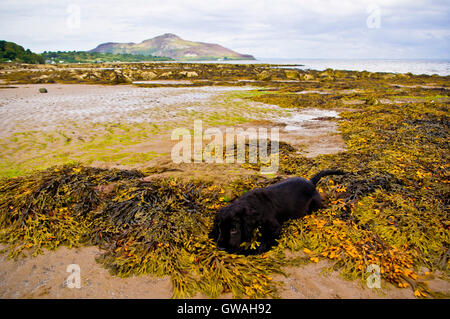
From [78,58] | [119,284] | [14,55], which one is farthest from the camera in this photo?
[78,58]

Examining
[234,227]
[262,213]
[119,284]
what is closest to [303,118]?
[262,213]

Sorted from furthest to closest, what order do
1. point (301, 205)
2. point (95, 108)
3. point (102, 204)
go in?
point (95, 108) < point (102, 204) < point (301, 205)

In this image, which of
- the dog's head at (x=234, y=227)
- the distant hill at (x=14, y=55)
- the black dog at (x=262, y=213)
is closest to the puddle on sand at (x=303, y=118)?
the black dog at (x=262, y=213)

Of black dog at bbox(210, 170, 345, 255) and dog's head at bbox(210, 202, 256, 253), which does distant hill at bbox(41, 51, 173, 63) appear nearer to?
black dog at bbox(210, 170, 345, 255)

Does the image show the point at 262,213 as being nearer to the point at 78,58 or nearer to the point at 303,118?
the point at 303,118

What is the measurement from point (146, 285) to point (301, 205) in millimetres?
2579

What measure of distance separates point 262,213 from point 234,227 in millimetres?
498

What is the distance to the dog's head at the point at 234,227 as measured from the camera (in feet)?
10.9

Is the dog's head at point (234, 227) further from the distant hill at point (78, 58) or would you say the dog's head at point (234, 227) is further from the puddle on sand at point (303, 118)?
the distant hill at point (78, 58)

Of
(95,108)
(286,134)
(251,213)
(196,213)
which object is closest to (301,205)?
(251,213)

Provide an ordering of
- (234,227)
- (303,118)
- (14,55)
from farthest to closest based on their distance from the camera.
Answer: (14,55), (303,118), (234,227)

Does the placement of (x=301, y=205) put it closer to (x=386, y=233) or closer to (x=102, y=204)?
(x=386, y=233)

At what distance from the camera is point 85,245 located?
379 cm

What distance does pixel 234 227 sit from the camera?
3.33 metres
